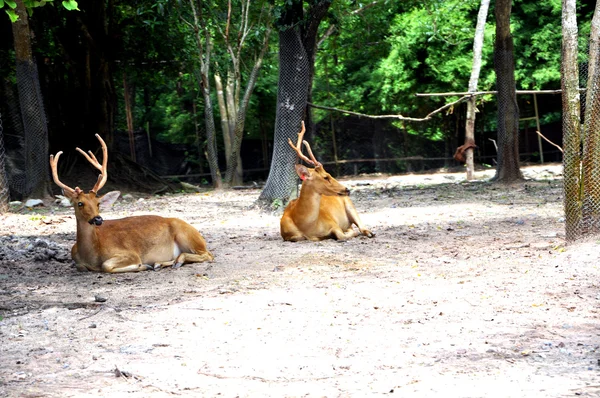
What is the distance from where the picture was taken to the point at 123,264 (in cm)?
836

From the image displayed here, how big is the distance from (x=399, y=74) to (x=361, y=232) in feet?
52.8

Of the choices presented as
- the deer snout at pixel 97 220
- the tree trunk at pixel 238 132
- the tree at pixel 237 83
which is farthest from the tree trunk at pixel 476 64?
the deer snout at pixel 97 220

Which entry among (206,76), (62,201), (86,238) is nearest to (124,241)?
(86,238)

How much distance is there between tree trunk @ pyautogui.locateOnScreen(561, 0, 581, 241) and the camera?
8.13 metres

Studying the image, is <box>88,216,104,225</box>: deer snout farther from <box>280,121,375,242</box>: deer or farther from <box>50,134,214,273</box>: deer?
<box>280,121,375,242</box>: deer

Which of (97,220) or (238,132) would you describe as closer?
(97,220)

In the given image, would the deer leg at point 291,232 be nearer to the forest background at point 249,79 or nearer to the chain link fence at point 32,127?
the chain link fence at point 32,127

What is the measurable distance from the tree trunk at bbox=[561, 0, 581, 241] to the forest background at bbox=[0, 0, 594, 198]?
10.3 m

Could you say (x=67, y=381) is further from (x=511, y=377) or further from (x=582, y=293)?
(x=582, y=293)

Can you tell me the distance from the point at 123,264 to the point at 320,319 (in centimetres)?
304

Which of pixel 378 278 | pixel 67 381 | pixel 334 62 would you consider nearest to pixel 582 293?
pixel 378 278

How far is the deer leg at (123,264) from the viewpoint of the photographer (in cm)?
829

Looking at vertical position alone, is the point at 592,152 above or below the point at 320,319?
above

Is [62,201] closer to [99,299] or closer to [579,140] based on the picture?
[99,299]
